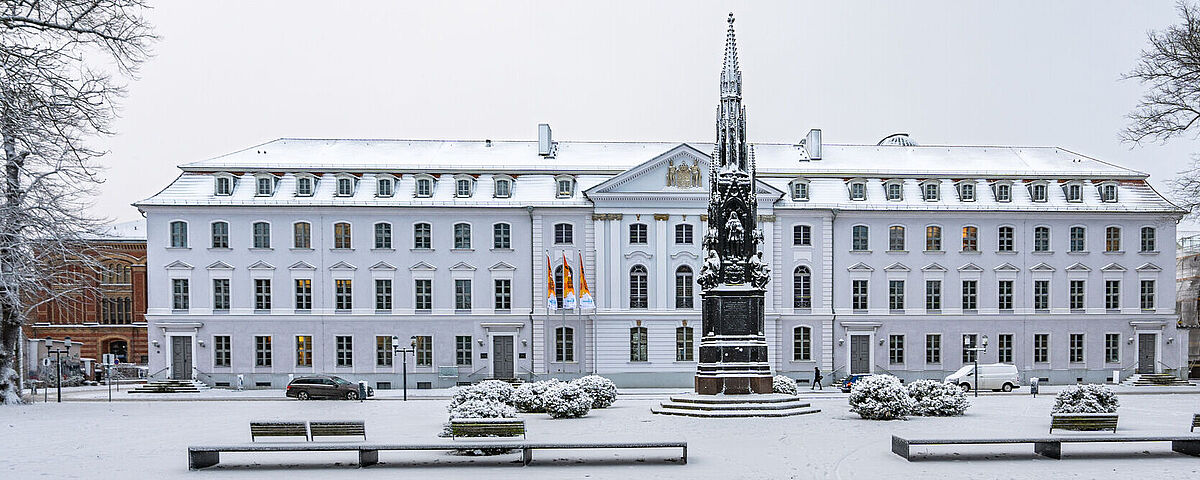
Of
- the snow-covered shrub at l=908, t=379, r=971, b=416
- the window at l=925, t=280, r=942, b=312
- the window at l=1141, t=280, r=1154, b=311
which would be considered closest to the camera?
the snow-covered shrub at l=908, t=379, r=971, b=416

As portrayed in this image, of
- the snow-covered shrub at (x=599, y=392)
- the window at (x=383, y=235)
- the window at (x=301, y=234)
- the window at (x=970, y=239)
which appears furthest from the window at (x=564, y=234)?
the snow-covered shrub at (x=599, y=392)

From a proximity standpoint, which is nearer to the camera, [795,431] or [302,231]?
[795,431]

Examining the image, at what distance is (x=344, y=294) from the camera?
167ft

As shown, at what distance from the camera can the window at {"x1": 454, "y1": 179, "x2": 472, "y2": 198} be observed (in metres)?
51.4

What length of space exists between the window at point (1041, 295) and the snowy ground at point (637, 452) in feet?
78.6

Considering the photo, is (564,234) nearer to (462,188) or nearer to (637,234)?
(637,234)

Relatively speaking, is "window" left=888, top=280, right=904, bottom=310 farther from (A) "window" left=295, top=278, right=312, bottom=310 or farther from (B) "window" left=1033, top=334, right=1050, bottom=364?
(A) "window" left=295, top=278, right=312, bottom=310

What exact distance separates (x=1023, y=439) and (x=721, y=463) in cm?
482

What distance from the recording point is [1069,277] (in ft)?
173

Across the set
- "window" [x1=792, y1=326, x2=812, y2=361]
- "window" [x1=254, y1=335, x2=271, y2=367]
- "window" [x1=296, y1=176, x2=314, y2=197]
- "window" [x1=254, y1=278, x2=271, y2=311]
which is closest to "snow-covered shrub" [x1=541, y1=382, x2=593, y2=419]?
"window" [x1=792, y1=326, x2=812, y2=361]

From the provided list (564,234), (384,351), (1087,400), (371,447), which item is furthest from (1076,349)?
(371,447)

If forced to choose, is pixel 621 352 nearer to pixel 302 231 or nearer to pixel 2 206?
pixel 302 231

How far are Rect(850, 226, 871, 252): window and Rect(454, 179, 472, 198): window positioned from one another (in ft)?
61.2

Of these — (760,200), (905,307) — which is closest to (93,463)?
(760,200)
